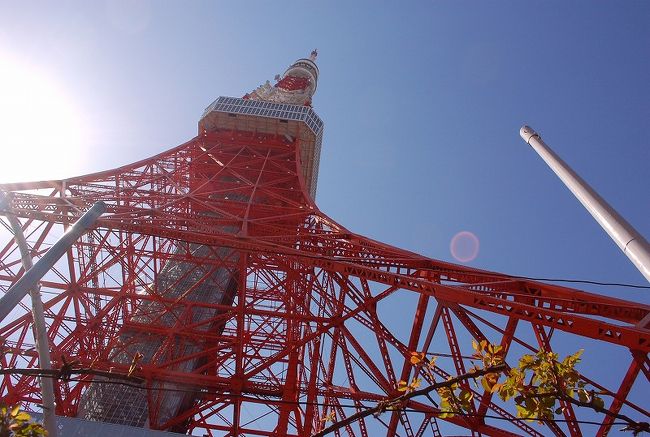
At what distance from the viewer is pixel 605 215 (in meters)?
5.71

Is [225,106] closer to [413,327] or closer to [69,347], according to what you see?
[69,347]

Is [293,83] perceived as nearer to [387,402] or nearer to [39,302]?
[39,302]

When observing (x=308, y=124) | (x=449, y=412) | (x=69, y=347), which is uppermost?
(x=308, y=124)

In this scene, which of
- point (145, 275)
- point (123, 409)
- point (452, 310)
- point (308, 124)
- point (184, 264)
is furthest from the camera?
point (308, 124)

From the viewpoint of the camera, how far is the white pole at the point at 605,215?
15.8ft

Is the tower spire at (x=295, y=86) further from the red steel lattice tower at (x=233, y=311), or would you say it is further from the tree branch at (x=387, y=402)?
the tree branch at (x=387, y=402)

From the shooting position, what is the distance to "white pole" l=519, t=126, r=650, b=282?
4828mm

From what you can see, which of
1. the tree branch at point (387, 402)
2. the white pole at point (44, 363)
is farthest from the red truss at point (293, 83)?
the tree branch at point (387, 402)

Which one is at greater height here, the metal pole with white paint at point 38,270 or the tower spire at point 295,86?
the tower spire at point 295,86

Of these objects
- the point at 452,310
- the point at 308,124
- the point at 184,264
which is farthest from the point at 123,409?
the point at 308,124

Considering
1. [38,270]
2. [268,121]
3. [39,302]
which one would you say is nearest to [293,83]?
[268,121]

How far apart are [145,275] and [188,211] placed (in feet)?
7.58

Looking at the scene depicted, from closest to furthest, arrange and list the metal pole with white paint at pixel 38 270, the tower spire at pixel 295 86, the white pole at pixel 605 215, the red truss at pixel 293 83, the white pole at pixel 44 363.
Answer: the metal pole with white paint at pixel 38 270
the white pole at pixel 44 363
the white pole at pixel 605 215
the tower spire at pixel 295 86
the red truss at pixel 293 83

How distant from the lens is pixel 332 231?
13930 mm
